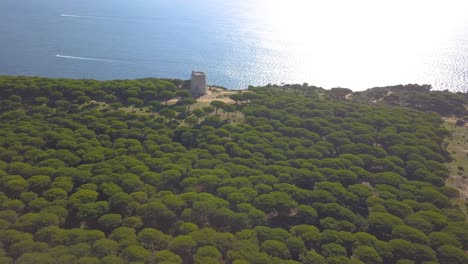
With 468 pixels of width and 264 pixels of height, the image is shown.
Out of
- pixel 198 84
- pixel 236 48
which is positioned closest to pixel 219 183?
pixel 198 84

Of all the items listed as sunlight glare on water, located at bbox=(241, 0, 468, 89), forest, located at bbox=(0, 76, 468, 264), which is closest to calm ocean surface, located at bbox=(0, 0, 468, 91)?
sunlight glare on water, located at bbox=(241, 0, 468, 89)

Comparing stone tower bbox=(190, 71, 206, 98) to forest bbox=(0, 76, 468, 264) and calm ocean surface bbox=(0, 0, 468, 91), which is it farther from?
calm ocean surface bbox=(0, 0, 468, 91)

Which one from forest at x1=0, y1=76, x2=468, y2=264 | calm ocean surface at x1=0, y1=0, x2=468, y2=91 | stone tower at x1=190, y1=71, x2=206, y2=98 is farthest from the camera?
calm ocean surface at x1=0, y1=0, x2=468, y2=91

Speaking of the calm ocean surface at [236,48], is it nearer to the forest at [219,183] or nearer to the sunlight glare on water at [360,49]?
the sunlight glare on water at [360,49]

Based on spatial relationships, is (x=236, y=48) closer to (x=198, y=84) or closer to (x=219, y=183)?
(x=198, y=84)

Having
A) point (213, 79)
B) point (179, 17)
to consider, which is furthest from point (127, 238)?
point (179, 17)

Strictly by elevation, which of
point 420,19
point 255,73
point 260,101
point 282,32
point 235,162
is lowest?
point 235,162

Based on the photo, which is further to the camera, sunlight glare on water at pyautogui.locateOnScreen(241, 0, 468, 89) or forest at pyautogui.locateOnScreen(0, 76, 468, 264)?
sunlight glare on water at pyautogui.locateOnScreen(241, 0, 468, 89)

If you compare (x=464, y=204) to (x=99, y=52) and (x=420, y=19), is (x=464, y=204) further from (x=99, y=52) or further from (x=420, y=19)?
(x=420, y=19)
